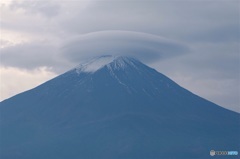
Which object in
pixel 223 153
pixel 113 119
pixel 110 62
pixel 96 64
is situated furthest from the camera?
pixel 96 64

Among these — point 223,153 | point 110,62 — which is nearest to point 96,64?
point 110,62

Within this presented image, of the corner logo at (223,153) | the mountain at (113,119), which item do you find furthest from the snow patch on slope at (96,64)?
the corner logo at (223,153)

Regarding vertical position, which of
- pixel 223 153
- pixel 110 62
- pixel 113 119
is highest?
pixel 110 62

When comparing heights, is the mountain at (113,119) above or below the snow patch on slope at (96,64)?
below

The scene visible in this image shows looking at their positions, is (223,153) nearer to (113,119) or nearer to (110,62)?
(113,119)

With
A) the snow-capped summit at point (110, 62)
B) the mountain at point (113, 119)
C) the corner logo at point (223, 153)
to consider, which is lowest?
the corner logo at point (223, 153)

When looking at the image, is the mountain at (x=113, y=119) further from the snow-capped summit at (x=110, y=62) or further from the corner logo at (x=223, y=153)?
the corner logo at (x=223, y=153)

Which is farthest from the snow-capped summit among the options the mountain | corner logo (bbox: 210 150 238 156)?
corner logo (bbox: 210 150 238 156)

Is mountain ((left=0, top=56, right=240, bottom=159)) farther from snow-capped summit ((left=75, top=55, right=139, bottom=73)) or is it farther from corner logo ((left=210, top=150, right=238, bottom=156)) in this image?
corner logo ((left=210, top=150, right=238, bottom=156))

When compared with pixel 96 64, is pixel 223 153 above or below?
below
